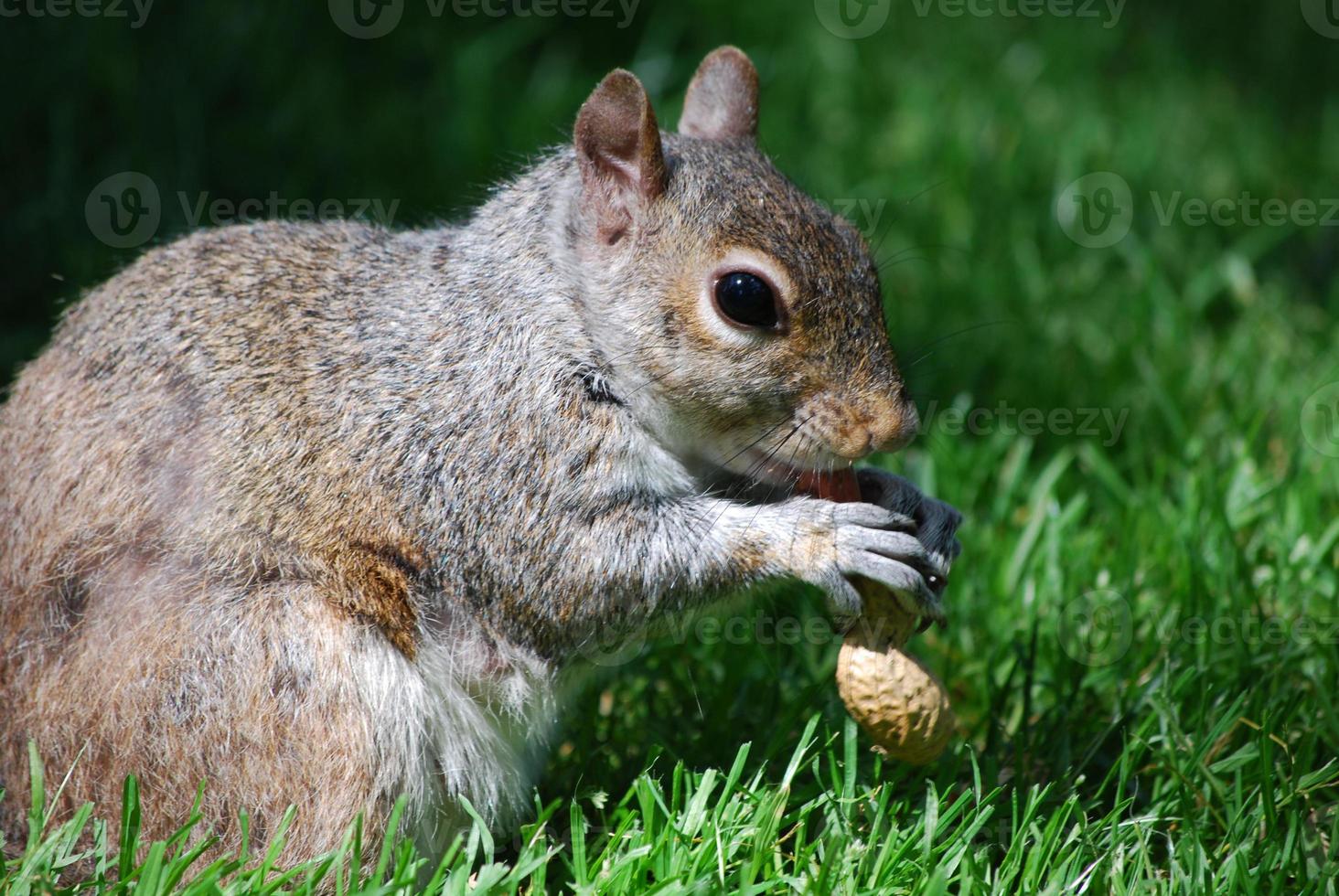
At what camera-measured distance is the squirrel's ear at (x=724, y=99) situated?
3.16 m

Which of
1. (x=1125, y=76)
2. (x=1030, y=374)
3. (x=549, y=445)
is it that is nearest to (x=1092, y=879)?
(x=549, y=445)

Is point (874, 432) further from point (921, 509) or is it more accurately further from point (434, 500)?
point (434, 500)

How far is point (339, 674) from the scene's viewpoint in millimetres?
2520

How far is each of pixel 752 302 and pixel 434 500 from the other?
0.70m

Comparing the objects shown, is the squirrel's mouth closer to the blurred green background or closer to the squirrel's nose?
the squirrel's nose

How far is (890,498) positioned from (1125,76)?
4.08 metres

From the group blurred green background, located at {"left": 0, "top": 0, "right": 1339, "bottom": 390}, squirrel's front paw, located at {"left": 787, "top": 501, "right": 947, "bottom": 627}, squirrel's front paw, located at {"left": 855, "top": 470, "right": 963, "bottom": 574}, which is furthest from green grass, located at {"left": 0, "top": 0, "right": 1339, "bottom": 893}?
squirrel's front paw, located at {"left": 855, "top": 470, "right": 963, "bottom": 574}

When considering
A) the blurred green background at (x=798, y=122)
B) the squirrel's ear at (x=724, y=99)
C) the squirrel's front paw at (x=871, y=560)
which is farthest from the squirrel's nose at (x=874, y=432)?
the blurred green background at (x=798, y=122)

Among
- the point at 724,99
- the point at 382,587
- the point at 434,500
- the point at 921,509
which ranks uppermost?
the point at 724,99

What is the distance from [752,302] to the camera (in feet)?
8.63

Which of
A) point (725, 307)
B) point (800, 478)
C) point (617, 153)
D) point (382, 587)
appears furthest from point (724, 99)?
point (382, 587)

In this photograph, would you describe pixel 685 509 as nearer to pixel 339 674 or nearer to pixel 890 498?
pixel 890 498

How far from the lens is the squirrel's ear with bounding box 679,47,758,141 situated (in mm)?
3160

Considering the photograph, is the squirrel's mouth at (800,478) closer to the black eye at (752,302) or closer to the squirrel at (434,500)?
the squirrel at (434,500)
